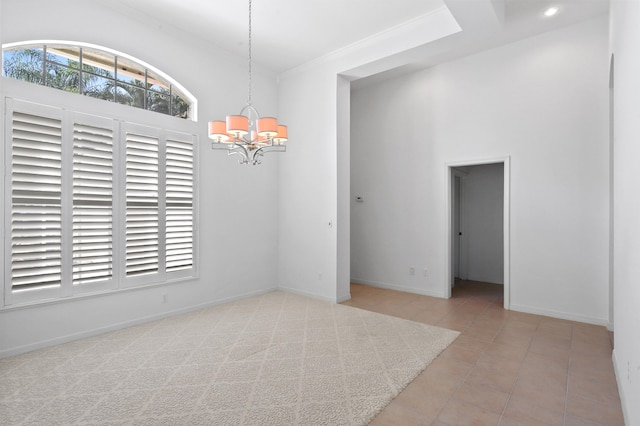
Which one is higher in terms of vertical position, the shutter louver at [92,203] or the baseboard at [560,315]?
the shutter louver at [92,203]

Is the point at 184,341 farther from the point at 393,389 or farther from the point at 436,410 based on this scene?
the point at 436,410

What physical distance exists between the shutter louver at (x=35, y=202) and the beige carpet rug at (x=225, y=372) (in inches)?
31.7

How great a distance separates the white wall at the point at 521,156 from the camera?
4.25 metres

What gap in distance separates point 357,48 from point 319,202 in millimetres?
2348

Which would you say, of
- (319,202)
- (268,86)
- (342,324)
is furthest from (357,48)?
(342,324)

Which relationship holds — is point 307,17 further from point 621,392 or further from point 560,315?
point 560,315

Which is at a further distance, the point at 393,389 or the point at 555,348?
the point at 555,348

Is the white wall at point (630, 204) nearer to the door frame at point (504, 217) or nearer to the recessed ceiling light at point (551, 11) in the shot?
the recessed ceiling light at point (551, 11)

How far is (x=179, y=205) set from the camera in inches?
178

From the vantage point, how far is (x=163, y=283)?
4375 millimetres

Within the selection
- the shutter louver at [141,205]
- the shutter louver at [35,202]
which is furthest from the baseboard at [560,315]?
the shutter louver at [35,202]

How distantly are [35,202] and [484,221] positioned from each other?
7.00m

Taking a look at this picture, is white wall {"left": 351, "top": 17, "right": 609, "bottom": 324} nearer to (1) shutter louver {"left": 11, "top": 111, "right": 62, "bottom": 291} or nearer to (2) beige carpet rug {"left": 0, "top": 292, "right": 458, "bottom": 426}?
(2) beige carpet rug {"left": 0, "top": 292, "right": 458, "bottom": 426}

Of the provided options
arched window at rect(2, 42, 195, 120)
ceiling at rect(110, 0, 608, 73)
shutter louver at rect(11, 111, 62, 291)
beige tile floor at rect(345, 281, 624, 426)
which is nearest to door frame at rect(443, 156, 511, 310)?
beige tile floor at rect(345, 281, 624, 426)
